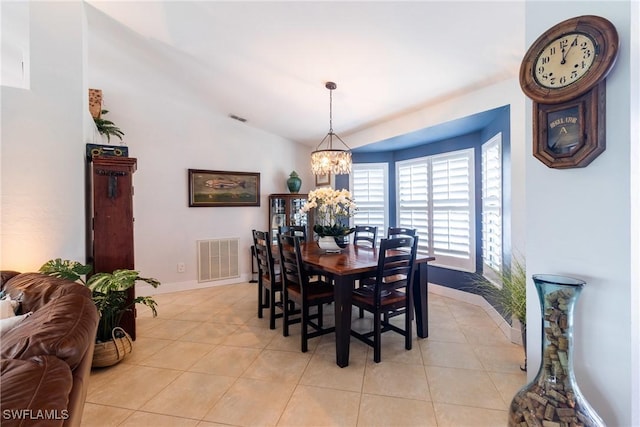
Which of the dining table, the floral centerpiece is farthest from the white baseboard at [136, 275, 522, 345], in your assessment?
the floral centerpiece

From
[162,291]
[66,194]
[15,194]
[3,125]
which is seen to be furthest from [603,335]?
[162,291]

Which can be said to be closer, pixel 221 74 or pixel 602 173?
pixel 602 173

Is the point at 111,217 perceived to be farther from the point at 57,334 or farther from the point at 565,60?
the point at 565,60

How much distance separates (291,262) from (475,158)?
2723 millimetres

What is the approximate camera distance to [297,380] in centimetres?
211

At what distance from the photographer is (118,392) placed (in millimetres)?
1988

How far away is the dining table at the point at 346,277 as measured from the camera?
230 cm

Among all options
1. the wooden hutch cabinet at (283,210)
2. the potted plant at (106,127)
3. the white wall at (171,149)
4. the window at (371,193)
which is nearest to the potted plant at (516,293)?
the window at (371,193)

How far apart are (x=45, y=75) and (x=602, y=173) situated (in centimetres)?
390

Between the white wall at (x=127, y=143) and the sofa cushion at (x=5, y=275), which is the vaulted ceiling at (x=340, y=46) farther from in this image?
the sofa cushion at (x=5, y=275)

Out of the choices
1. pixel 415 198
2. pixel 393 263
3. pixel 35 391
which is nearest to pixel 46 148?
pixel 35 391

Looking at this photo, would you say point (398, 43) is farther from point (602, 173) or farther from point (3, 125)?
point (3, 125)

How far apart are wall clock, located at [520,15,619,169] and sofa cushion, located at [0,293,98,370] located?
2.05 meters

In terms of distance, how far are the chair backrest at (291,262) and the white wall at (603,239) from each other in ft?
5.75
